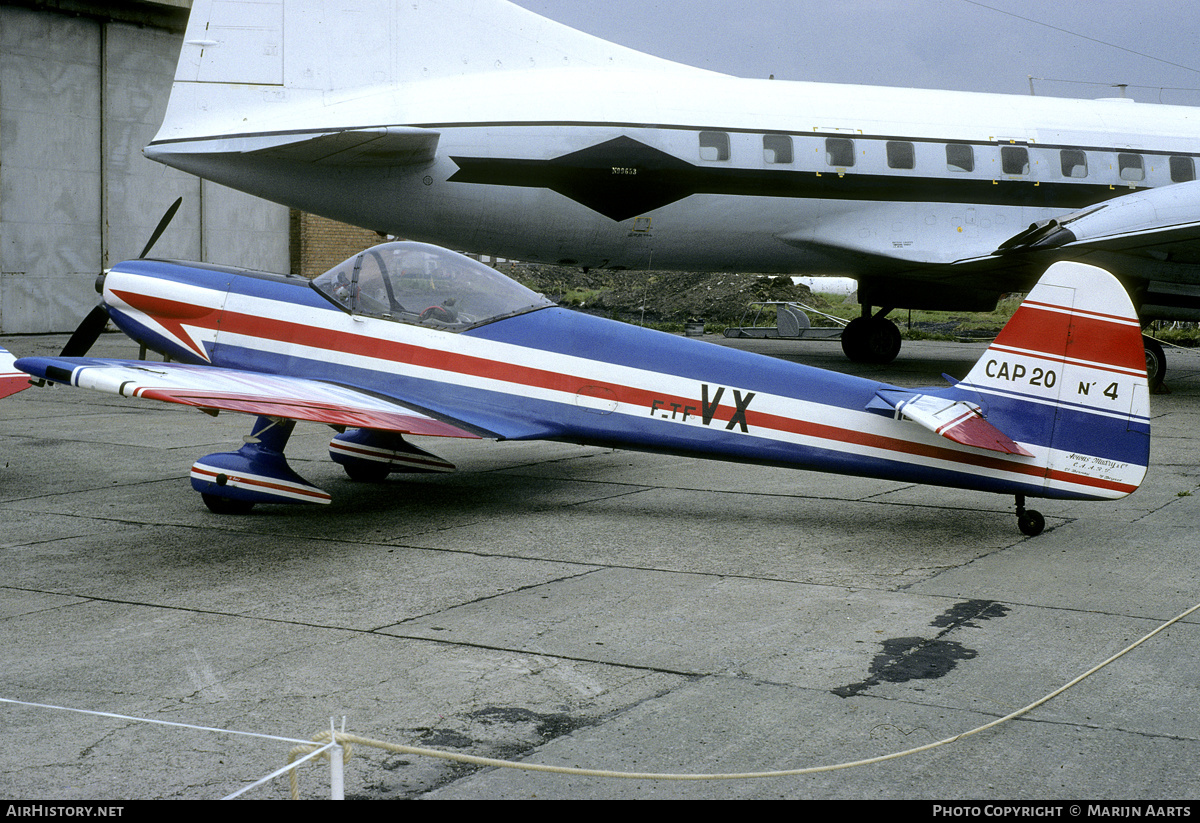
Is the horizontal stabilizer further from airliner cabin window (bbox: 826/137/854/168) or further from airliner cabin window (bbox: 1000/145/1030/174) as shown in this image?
airliner cabin window (bbox: 1000/145/1030/174)

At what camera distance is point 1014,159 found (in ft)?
55.0

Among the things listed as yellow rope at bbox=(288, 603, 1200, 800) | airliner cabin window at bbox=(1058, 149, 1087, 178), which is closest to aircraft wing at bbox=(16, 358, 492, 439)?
yellow rope at bbox=(288, 603, 1200, 800)

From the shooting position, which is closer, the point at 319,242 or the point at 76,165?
the point at 76,165

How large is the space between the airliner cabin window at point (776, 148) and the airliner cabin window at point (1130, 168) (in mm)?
5347

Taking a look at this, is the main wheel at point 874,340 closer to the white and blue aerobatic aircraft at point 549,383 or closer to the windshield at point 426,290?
the white and blue aerobatic aircraft at point 549,383

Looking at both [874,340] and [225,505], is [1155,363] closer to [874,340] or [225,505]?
[874,340]

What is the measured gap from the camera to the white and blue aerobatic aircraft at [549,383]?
684cm

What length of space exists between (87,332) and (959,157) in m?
12.7

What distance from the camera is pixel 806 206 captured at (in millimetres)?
16469

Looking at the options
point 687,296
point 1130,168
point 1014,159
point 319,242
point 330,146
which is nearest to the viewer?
point 330,146

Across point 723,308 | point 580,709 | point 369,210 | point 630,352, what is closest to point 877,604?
point 580,709

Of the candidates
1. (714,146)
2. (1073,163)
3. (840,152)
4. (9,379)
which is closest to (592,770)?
(9,379)

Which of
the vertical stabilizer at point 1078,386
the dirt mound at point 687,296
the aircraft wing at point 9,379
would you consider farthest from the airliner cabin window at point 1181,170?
the dirt mound at point 687,296

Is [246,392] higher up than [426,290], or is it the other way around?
[426,290]
